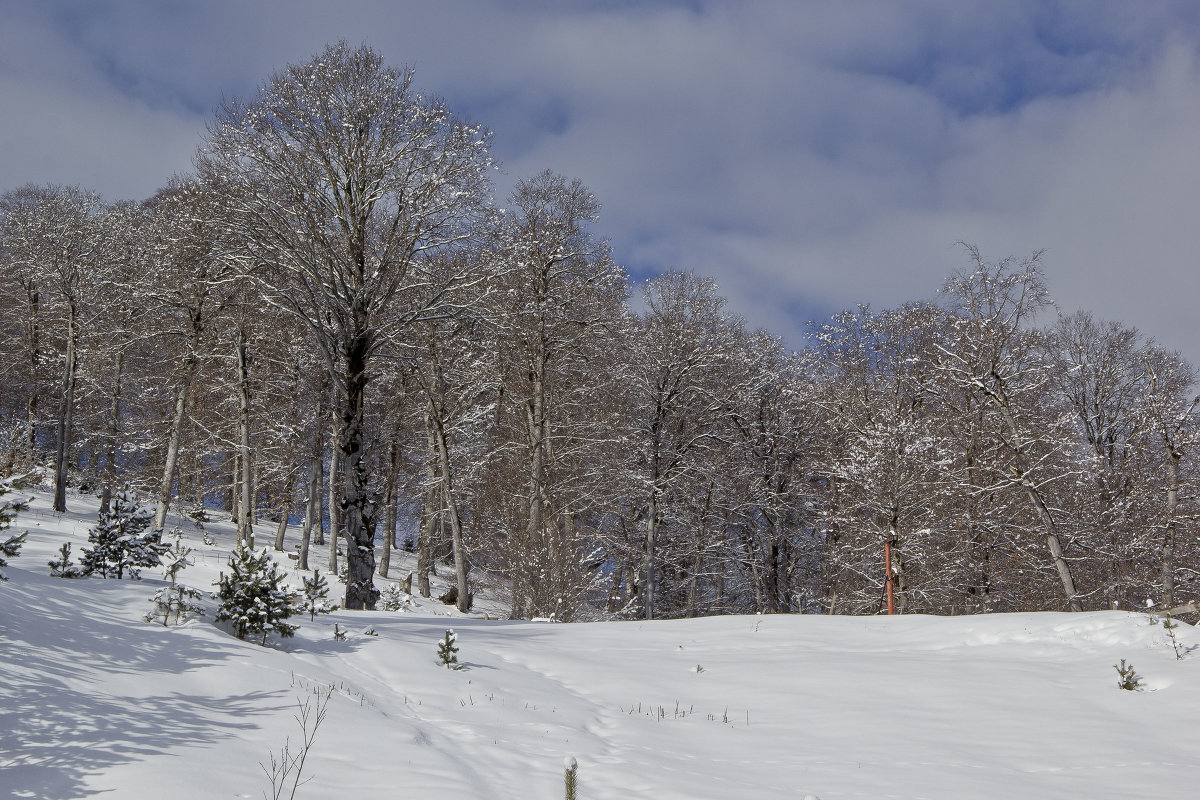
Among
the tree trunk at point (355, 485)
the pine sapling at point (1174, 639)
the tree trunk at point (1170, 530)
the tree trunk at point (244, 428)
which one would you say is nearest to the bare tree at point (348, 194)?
the tree trunk at point (355, 485)

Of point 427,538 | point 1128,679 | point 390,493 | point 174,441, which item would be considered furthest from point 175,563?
point 390,493

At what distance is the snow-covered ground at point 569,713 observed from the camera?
445 centimetres

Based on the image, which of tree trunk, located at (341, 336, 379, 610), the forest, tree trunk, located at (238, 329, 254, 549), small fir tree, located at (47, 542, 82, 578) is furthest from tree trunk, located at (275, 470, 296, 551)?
small fir tree, located at (47, 542, 82, 578)

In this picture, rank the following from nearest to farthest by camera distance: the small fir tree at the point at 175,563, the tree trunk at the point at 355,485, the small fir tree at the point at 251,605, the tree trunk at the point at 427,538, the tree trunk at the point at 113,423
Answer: the small fir tree at the point at 251,605 → the small fir tree at the point at 175,563 → the tree trunk at the point at 355,485 → the tree trunk at the point at 113,423 → the tree trunk at the point at 427,538

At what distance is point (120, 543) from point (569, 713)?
603cm

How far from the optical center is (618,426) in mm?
23359

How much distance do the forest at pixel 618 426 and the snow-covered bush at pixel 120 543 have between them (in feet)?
24.7

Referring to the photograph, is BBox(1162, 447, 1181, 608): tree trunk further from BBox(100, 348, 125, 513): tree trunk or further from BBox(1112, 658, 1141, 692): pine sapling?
BBox(100, 348, 125, 513): tree trunk

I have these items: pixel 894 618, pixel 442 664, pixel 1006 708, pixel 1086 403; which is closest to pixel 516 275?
pixel 894 618

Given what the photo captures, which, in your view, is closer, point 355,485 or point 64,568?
point 64,568

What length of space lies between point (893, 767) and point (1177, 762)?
7.40ft

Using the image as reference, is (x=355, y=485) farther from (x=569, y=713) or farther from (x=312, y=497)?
(x=312, y=497)

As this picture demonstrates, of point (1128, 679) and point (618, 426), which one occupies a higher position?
point (618, 426)

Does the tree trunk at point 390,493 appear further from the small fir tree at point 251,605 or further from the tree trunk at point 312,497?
the small fir tree at point 251,605
